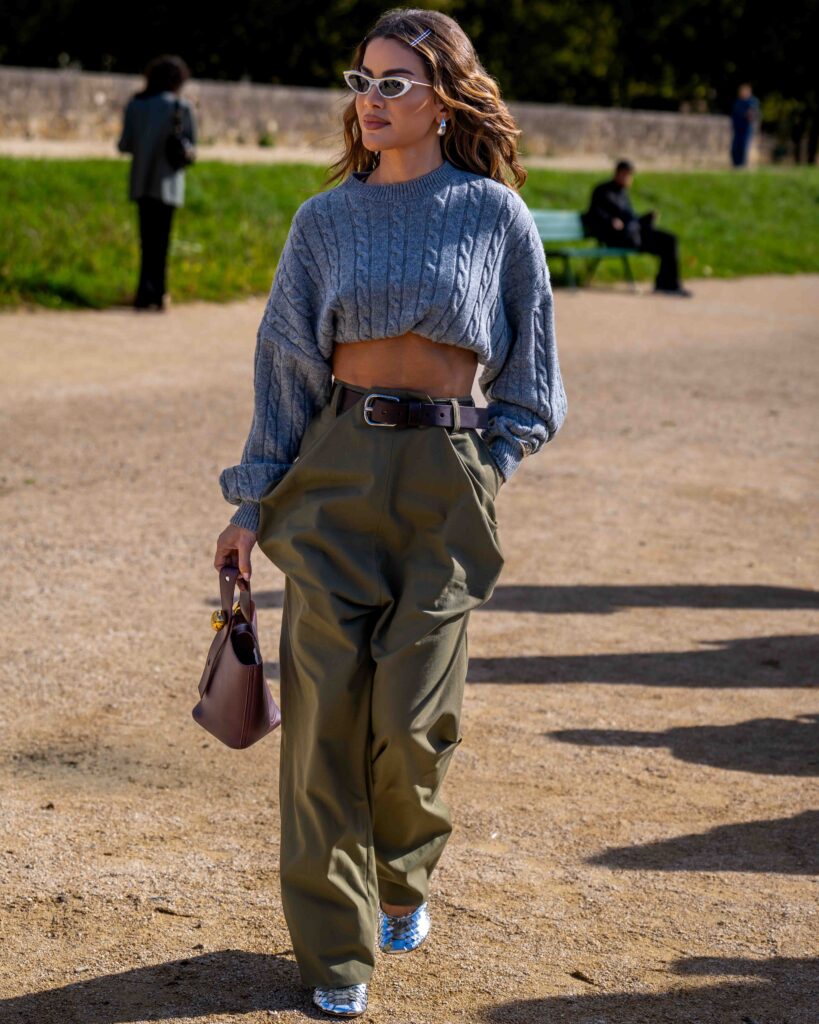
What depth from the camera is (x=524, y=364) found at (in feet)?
10.4

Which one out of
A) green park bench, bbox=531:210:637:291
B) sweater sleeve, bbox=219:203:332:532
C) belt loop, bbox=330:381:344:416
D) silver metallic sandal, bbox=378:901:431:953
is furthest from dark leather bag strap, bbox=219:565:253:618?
green park bench, bbox=531:210:637:291

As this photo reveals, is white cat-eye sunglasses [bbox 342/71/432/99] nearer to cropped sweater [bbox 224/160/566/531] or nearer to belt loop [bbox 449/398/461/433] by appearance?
cropped sweater [bbox 224/160/566/531]

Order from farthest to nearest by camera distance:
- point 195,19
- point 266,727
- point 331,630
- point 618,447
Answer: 1. point 195,19
2. point 618,447
3. point 266,727
4. point 331,630

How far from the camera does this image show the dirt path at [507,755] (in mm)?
3238

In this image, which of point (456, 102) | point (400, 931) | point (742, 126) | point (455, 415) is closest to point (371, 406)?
point (455, 415)

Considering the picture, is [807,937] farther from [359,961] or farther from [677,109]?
[677,109]

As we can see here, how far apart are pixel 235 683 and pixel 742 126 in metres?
36.4

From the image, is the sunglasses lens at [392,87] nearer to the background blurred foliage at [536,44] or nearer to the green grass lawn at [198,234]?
the green grass lawn at [198,234]

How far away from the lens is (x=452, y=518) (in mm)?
3029

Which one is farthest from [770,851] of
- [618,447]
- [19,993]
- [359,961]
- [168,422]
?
[168,422]

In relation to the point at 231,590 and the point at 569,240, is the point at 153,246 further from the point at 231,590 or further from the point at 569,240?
the point at 231,590

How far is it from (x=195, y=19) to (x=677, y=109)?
74.5 ft

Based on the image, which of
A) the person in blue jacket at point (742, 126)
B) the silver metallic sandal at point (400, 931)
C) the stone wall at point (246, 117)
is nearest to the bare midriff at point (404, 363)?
the silver metallic sandal at point (400, 931)

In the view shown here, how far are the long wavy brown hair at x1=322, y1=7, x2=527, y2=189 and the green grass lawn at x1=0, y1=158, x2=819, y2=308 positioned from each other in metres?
10.3
